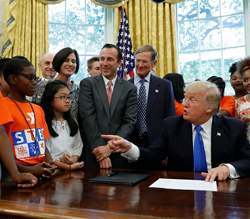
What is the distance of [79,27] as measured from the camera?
600 centimetres

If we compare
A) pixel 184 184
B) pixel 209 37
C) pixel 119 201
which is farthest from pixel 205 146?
pixel 209 37

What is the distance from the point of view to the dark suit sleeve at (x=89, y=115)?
2.71m

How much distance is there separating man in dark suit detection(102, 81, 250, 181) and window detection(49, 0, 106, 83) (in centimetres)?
362

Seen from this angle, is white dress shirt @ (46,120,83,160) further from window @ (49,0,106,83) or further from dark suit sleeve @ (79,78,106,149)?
window @ (49,0,106,83)

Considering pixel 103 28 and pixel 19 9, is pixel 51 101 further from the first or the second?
pixel 103 28

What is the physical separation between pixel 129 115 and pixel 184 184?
1.23 meters

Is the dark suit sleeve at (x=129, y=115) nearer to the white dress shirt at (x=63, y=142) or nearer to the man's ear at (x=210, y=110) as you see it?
the white dress shirt at (x=63, y=142)

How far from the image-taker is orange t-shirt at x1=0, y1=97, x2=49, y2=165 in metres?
1.95

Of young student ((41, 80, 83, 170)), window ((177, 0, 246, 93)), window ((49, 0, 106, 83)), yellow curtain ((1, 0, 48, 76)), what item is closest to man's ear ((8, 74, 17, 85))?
young student ((41, 80, 83, 170))

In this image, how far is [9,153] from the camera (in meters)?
1.73

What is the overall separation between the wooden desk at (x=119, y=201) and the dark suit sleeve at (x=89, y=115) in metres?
0.96

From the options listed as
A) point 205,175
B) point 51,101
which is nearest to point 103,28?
point 51,101

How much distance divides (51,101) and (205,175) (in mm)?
1356

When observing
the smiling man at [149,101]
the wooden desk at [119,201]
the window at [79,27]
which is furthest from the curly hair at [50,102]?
the window at [79,27]
